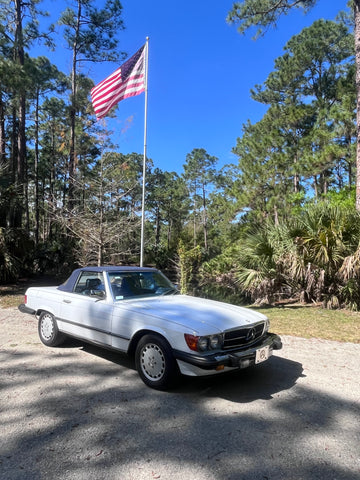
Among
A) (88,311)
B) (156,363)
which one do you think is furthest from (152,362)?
(88,311)

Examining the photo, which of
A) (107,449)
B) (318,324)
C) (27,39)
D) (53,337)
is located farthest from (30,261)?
(107,449)

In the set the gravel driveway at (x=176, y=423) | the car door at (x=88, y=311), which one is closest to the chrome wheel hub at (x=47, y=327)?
the car door at (x=88, y=311)

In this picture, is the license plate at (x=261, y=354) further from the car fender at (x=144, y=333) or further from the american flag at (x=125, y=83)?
the american flag at (x=125, y=83)

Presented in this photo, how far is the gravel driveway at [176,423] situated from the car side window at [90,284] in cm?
103

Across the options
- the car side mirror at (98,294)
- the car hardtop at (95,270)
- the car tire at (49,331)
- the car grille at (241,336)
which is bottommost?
the car tire at (49,331)

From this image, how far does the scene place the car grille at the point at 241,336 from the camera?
12.8 feet

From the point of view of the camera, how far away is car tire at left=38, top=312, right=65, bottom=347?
18.3ft

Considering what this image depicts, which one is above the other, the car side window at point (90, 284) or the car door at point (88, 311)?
the car side window at point (90, 284)

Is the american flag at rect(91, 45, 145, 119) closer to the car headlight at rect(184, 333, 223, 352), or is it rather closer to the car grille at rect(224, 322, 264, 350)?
the car grille at rect(224, 322, 264, 350)

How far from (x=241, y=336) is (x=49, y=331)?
3.44 meters

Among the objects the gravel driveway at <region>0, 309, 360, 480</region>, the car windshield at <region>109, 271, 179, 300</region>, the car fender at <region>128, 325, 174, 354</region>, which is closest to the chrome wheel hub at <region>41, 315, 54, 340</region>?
the gravel driveway at <region>0, 309, 360, 480</region>

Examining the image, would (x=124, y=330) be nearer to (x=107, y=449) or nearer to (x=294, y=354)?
(x=107, y=449)

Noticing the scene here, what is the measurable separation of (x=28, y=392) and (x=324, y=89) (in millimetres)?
28219

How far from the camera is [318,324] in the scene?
7797mm
